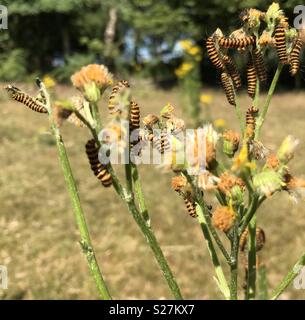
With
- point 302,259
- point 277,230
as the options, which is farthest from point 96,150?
point 277,230

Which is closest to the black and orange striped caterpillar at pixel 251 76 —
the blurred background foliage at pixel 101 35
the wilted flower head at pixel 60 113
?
the wilted flower head at pixel 60 113

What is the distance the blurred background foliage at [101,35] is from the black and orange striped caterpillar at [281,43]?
41.2 feet

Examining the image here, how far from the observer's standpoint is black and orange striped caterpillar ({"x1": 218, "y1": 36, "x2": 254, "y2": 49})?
1159mm

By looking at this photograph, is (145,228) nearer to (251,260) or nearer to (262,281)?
(251,260)

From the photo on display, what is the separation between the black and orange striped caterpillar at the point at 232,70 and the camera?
3.87 ft

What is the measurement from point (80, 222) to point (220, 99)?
14309 mm

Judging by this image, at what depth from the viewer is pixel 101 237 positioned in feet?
17.8

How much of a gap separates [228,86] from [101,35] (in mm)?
20277

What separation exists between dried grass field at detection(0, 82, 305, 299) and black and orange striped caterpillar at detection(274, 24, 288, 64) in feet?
7.41

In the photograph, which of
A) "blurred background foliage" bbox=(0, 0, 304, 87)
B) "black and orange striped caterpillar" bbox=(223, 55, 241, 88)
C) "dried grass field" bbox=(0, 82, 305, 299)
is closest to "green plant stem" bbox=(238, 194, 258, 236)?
"black and orange striped caterpillar" bbox=(223, 55, 241, 88)

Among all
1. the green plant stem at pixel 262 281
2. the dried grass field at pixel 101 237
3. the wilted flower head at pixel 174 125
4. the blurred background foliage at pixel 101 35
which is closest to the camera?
the wilted flower head at pixel 174 125

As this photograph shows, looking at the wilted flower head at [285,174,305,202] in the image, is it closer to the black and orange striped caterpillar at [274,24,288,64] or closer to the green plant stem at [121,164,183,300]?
the green plant stem at [121,164,183,300]

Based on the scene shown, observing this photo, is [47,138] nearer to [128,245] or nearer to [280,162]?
[128,245]

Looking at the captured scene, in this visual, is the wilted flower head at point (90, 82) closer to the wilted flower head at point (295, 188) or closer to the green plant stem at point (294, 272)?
the wilted flower head at point (295, 188)
